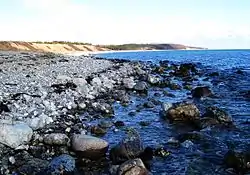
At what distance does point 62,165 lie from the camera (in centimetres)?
968

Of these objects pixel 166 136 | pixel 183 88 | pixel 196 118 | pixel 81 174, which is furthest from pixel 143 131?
pixel 183 88

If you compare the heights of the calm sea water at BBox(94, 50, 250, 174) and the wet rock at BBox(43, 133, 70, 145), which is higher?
the wet rock at BBox(43, 133, 70, 145)

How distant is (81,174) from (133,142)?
1.90 m

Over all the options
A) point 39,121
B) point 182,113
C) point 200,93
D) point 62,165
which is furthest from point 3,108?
point 200,93

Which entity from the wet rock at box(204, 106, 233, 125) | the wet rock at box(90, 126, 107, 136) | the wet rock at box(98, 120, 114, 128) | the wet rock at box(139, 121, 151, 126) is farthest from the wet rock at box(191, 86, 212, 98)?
the wet rock at box(90, 126, 107, 136)

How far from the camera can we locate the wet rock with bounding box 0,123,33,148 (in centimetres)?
1094

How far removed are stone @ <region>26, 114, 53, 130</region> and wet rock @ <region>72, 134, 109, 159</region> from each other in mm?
2259

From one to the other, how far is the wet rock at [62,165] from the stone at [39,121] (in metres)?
3.00

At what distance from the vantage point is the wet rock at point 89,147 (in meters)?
10.8

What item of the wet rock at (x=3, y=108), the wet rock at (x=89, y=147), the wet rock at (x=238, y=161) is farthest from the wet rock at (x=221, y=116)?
the wet rock at (x=3, y=108)

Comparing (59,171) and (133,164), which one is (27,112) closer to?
(59,171)

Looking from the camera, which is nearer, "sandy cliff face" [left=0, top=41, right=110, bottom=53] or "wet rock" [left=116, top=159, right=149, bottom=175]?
"wet rock" [left=116, top=159, right=149, bottom=175]

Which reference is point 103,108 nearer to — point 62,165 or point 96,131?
point 96,131

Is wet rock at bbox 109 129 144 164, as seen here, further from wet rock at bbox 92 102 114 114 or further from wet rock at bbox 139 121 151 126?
wet rock at bbox 92 102 114 114
